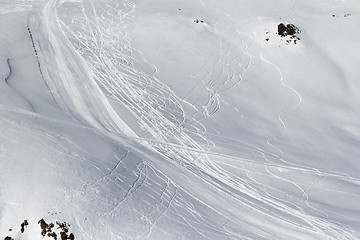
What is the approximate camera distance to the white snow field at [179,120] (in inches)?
372

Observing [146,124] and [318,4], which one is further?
[318,4]

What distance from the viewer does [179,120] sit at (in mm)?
12117

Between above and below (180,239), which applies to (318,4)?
above

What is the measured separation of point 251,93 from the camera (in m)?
13.5

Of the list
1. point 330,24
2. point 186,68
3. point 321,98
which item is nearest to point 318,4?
point 330,24

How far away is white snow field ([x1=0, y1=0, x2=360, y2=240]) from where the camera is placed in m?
9.46

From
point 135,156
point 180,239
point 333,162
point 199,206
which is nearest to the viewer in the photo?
point 180,239

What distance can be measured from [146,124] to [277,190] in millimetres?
3463

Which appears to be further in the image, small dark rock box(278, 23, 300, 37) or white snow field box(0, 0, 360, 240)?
small dark rock box(278, 23, 300, 37)

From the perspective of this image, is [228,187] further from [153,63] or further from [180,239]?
[153,63]

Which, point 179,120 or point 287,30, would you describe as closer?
point 179,120

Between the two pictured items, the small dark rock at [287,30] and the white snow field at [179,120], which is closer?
the white snow field at [179,120]

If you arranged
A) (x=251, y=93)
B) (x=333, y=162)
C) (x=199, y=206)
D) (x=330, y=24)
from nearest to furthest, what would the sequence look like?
(x=199, y=206)
(x=333, y=162)
(x=251, y=93)
(x=330, y=24)

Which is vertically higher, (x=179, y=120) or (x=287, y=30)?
(x=287, y=30)
